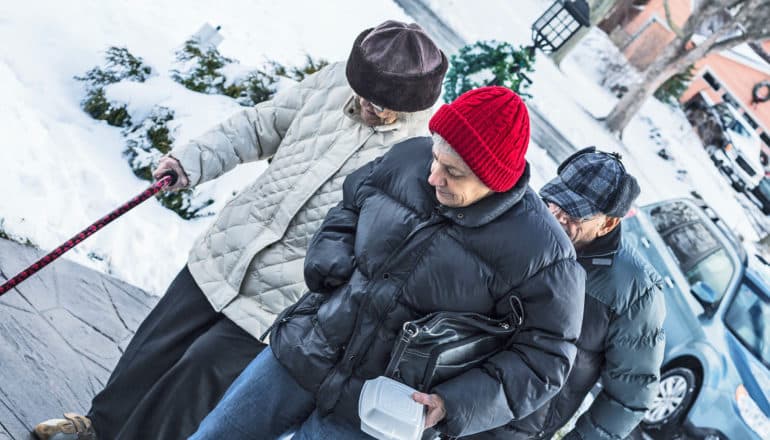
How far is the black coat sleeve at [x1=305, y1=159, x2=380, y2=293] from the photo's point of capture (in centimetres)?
203

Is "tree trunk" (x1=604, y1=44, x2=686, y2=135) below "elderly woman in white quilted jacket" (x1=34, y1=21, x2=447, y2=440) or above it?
above

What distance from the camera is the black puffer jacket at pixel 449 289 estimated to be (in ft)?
6.24

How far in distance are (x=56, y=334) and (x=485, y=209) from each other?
2.60 metres

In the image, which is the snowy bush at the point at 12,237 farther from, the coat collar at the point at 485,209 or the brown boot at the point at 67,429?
the coat collar at the point at 485,209

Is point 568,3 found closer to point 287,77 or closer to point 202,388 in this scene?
point 287,77

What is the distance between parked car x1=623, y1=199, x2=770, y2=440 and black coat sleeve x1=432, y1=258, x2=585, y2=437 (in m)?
4.58

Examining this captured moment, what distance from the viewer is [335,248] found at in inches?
80.8

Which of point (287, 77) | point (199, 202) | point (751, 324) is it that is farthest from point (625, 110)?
point (199, 202)

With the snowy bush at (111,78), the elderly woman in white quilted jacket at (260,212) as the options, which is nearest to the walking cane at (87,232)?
the elderly woman in white quilted jacket at (260,212)

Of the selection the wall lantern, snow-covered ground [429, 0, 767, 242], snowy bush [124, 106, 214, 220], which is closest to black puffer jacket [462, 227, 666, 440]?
snowy bush [124, 106, 214, 220]

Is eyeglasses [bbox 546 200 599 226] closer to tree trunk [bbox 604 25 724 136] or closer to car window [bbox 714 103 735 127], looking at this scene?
tree trunk [bbox 604 25 724 136]

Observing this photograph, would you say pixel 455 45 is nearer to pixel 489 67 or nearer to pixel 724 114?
pixel 489 67

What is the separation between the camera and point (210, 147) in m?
2.63

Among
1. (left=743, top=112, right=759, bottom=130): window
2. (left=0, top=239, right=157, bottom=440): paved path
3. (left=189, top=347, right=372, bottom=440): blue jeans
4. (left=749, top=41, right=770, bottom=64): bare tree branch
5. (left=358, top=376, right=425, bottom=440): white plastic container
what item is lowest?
(left=0, top=239, right=157, bottom=440): paved path
